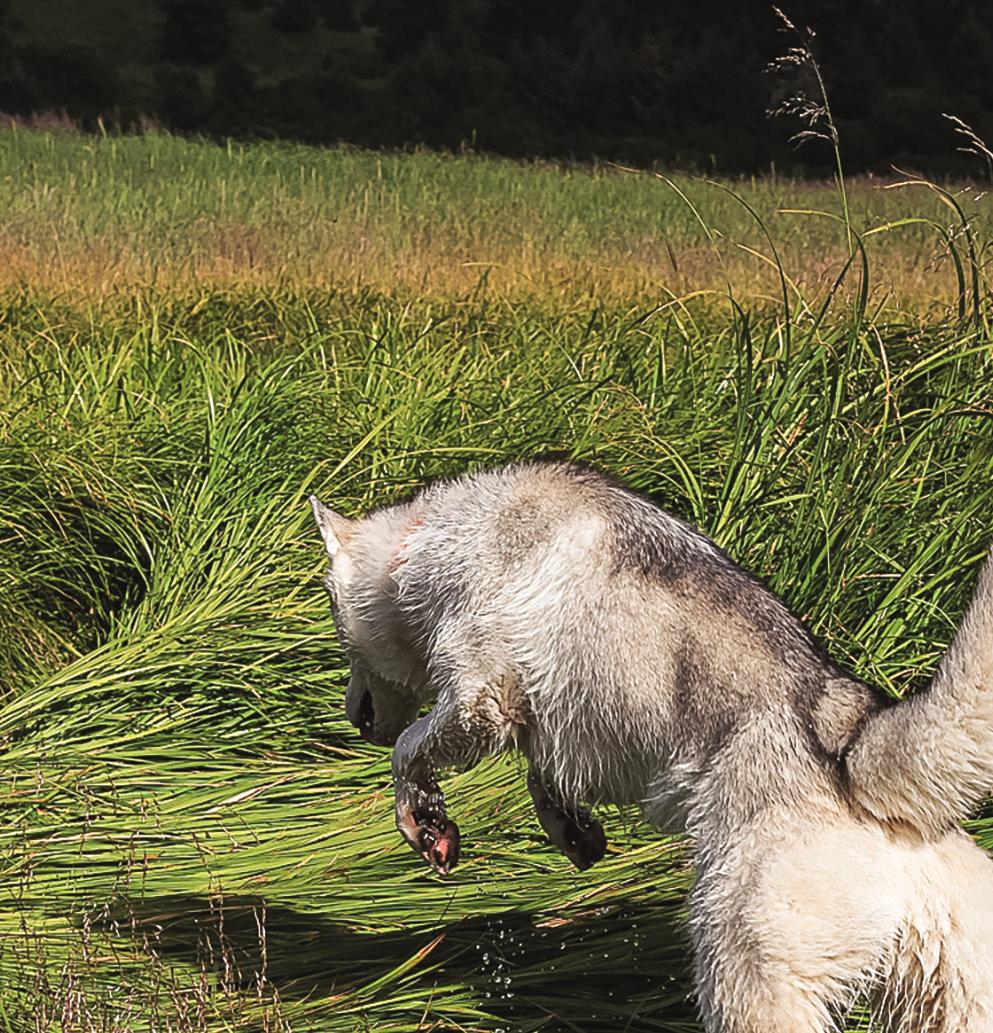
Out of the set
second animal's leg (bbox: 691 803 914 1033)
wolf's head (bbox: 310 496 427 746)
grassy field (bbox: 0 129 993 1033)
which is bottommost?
grassy field (bbox: 0 129 993 1033)

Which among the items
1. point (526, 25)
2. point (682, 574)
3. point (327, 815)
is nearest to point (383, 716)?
point (327, 815)

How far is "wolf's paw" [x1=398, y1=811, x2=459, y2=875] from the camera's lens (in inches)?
135

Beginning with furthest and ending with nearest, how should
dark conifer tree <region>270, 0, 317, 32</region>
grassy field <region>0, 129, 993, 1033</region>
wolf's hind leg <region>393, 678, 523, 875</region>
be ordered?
dark conifer tree <region>270, 0, 317, 32</region> → grassy field <region>0, 129, 993, 1033</region> → wolf's hind leg <region>393, 678, 523, 875</region>

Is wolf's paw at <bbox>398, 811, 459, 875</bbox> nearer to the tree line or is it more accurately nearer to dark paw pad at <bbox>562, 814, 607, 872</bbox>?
dark paw pad at <bbox>562, 814, 607, 872</bbox>

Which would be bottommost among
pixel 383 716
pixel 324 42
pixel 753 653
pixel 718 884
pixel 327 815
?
pixel 324 42

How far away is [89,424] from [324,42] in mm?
21590

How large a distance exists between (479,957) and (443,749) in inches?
24.3

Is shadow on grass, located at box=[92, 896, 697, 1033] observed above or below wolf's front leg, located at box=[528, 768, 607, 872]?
below

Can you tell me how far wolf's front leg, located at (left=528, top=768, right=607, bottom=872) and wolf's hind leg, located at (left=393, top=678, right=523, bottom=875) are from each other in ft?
0.62

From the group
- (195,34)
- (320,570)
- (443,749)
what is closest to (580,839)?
(443,749)

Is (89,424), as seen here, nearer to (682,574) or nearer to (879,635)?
(879,635)

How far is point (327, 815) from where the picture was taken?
4.28m

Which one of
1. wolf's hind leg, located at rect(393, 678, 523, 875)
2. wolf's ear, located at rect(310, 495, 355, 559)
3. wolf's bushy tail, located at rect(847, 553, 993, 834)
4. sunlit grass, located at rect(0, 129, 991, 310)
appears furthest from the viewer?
sunlit grass, located at rect(0, 129, 991, 310)

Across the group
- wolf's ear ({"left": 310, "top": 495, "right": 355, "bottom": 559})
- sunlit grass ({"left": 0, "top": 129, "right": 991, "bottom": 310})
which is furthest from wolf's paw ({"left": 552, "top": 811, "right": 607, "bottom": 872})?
sunlit grass ({"left": 0, "top": 129, "right": 991, "bottom": 310})
